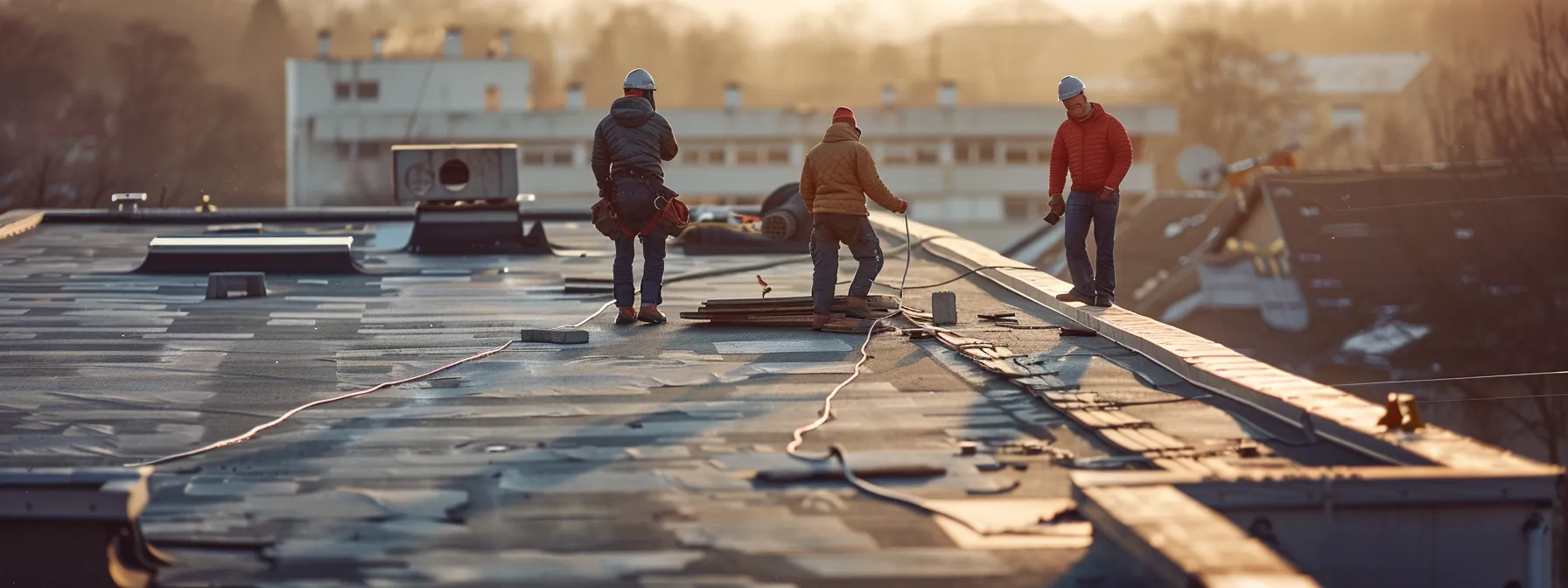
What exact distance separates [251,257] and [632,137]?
7.02m

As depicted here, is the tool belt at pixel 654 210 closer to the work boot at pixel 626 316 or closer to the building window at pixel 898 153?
the work boot at pixel 626 316

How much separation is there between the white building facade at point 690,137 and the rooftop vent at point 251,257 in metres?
58.1

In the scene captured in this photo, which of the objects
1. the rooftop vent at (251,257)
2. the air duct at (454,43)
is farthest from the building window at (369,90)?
the rooftop vent at (251,257)

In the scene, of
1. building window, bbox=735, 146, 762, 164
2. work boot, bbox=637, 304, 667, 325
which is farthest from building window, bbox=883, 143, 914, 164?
work boot, bbox=637, 304, 667, 325

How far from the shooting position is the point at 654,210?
12297 mm

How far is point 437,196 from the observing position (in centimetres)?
2100

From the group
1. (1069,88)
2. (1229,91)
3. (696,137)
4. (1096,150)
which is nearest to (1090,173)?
(1096,150)

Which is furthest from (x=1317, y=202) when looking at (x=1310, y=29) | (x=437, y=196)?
(x=1310, y=29)

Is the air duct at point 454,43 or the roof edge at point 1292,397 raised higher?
the air duct at point 454,43

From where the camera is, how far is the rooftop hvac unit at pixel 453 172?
68.0 feet

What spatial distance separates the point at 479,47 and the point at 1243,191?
48.7m

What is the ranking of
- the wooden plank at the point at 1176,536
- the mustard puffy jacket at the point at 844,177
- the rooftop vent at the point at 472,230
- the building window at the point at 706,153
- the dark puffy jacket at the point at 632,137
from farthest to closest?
the building window at the point at 706,153
the rooftop vent at the point at 472,230
the dark puffy jacket at the point at 632,137
the mustard puffy jacket at the point at 844,177
the wooden plank at the point at 1176,536

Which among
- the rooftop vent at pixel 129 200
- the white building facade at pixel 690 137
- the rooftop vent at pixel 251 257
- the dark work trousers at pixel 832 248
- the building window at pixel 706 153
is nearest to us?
the dark work trousers at pixel 832 248

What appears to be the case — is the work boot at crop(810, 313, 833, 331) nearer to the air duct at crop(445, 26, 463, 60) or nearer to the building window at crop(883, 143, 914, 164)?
the building window at crop(883, 143, 914, 164)
